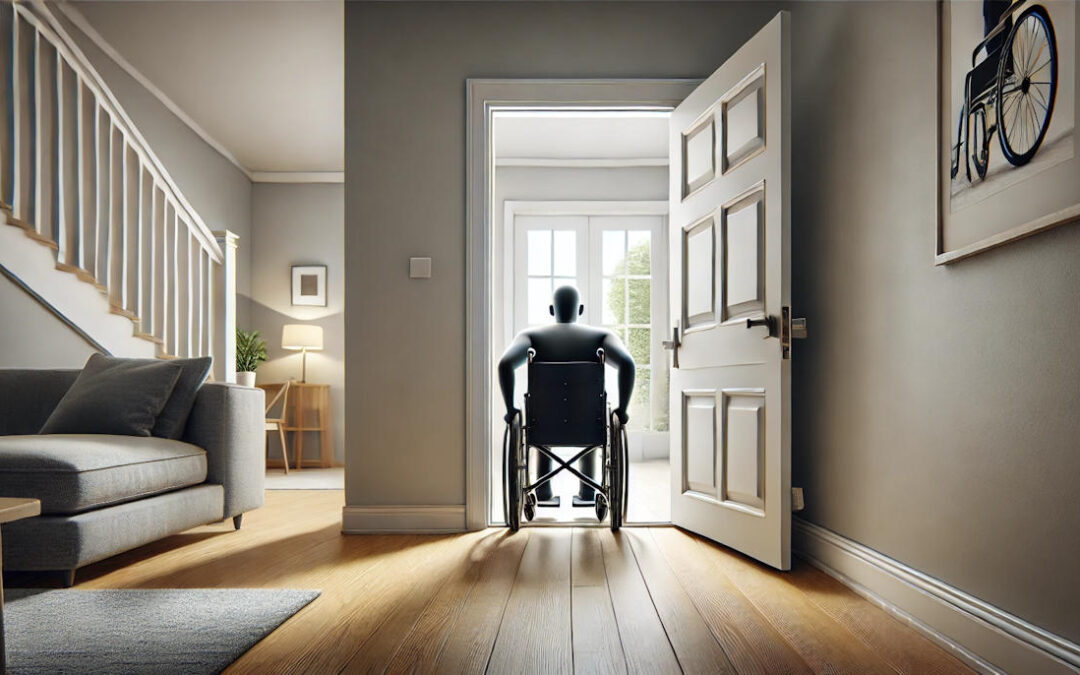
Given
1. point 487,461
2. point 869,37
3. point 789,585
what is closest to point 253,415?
point 487,461

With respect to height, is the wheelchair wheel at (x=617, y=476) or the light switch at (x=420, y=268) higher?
the light switch at (x=420, y=268)

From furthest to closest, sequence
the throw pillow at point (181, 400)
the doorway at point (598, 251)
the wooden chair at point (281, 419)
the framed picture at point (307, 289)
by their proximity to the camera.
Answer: the framed picture at point (307, 289), the doorway at point (598, 251), the wooden chair at point (281, 419), the throw pillow at point (181, 400)

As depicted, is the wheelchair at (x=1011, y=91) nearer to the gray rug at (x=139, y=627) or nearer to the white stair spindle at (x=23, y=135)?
the gray rug at (x=139, y=627)

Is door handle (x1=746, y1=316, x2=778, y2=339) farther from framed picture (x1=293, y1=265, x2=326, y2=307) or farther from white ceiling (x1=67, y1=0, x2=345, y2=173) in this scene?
framed picture (x1=293, y1=265, x2=326, y2=307)

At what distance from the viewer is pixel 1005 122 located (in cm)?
172

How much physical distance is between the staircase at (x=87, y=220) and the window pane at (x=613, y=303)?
3.51 m

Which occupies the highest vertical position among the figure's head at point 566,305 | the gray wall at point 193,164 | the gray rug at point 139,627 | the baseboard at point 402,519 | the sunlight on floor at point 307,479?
the gray wall at point 193,164

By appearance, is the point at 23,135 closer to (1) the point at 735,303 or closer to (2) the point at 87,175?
(2) the point at 87,175

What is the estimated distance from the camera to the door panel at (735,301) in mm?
2662

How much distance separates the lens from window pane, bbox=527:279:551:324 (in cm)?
694

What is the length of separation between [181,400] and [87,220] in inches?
84.3

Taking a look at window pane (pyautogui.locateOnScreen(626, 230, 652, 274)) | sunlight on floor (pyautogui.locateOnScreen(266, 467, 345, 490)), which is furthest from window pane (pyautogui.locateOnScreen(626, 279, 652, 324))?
sunlight on floor (pyautogui.locateOnScreen(266, 467, 345, 490))

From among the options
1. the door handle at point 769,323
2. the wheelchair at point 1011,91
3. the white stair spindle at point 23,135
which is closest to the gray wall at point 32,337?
the white stair spindle at point 23,135

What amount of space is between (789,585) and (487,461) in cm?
153
